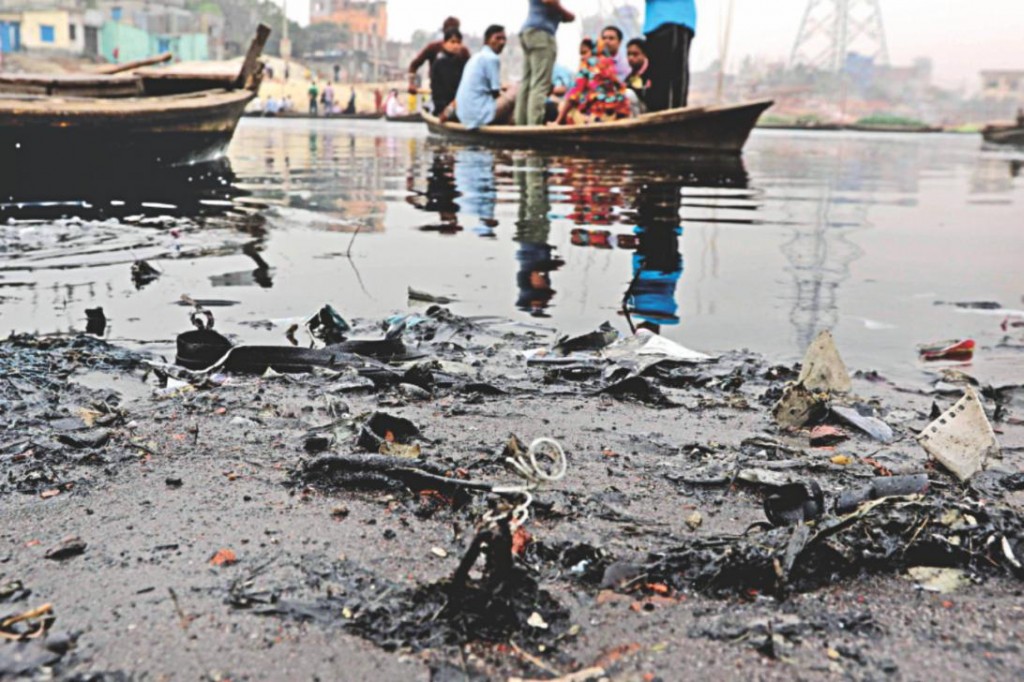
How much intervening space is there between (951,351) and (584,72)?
477 inches

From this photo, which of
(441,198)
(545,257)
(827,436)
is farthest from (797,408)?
(441,198)

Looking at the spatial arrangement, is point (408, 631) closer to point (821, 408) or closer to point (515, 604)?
point (515, 604)

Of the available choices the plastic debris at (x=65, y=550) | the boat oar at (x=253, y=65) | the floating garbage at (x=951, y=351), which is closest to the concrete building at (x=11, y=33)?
the boat oar at (x=253, y=65)

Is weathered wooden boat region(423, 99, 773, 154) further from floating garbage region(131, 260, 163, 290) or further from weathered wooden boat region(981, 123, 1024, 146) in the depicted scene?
weathered wooden boat region(981, 123, 1024, 146)

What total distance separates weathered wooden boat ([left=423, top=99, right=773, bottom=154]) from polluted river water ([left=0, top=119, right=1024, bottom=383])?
3613 mm

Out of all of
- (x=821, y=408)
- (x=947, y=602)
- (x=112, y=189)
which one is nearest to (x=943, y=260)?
(x=821, y=408)

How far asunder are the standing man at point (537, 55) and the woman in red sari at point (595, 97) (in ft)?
1.87

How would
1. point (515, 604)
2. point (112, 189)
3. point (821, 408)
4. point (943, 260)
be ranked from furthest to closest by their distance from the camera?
point (112, 189), point (943, 260), point (821, 408), point (515, 604)

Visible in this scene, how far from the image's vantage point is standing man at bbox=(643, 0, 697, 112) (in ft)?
44.0

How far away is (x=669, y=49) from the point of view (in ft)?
45.6

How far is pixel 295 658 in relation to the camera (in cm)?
126

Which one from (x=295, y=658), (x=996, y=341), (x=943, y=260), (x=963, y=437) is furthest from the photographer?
(x=943, y=260)

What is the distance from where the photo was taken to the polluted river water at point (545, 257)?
3.59 meters

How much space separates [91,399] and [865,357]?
8.07 ft
